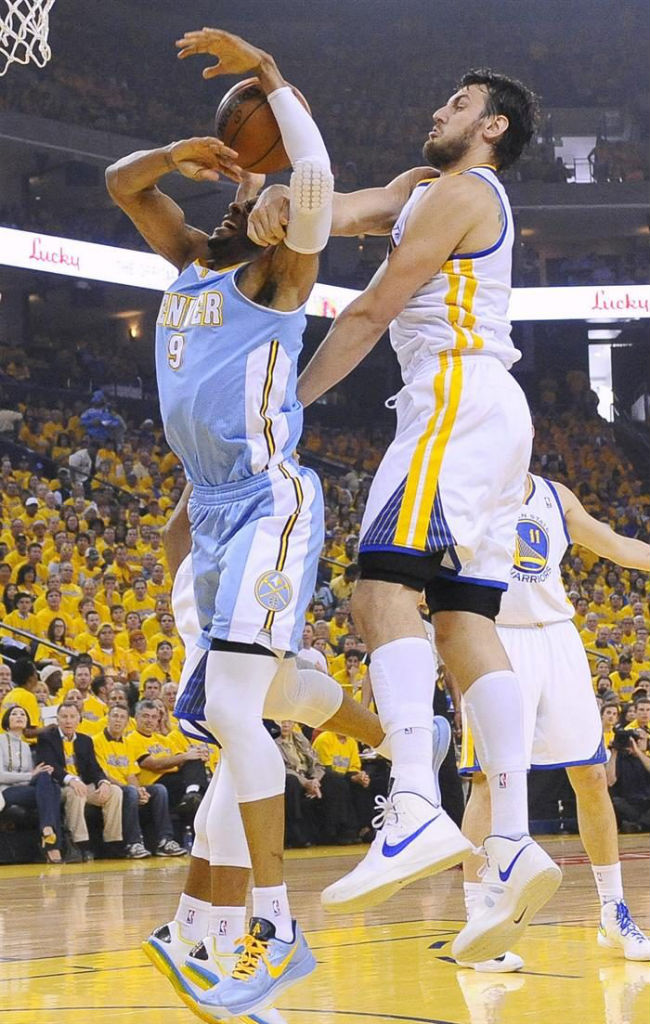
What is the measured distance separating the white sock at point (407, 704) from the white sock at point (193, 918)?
90 cm

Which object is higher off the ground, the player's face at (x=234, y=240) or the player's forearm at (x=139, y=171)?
the player's forearm at (x=139, y=171)

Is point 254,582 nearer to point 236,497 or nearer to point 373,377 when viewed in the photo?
point 236,497

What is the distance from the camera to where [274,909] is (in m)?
3.50

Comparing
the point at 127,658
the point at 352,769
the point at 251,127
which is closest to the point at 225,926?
the point at 251,127

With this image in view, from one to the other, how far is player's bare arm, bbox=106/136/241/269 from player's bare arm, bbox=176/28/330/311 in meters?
0.22

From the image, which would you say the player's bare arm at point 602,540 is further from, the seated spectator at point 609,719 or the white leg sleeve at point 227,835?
the seated spectator at point 609,719

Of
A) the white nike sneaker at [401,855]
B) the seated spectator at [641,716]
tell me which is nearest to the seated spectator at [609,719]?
the seated spectator at [641,716]

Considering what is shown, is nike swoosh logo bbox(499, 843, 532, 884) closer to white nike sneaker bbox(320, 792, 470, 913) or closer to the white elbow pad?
white nike sneaker bbox(320, 792, 470, 913)

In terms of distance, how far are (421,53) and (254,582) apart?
1103 inches

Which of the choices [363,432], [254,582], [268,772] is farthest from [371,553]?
[363,432]

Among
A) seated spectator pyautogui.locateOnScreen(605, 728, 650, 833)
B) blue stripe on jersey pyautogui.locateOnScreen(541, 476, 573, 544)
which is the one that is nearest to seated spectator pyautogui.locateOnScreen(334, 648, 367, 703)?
seated spectator pyautogui.locateOnScreen(605, 728, 650, 833)

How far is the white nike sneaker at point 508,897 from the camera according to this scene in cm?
337

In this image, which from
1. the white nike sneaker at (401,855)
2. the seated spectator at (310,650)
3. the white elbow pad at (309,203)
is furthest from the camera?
the seated spectator at (310,650)

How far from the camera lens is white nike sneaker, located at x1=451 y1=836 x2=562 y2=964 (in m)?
3.37
